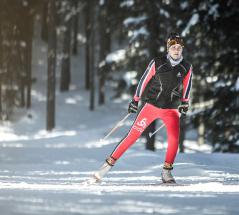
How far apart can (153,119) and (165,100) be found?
33 cm

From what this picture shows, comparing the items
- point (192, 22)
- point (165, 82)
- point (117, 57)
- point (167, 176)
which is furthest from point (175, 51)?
point (117, 57)

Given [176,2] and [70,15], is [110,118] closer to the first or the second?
[70,15]

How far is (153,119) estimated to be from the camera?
8750mm

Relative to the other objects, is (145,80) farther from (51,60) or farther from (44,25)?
(44,25)

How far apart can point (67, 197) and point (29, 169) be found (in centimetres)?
508

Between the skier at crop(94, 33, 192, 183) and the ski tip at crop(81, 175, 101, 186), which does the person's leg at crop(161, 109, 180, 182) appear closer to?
the skier at crop(94, 33, 192, 183)

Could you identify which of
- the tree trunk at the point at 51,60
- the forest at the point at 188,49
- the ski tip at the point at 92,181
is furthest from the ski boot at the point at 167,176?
the tree trunk at the point at 51,60

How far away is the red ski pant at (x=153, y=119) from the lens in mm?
8672

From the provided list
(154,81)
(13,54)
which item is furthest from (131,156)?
(13,54)

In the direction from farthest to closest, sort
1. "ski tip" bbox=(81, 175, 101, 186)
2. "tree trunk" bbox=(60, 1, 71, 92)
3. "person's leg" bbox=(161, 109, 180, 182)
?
"tree trunk" bbox=(60, 1, 71, 92) → "person's leg" bbox=(161, 109, 180, 182) → "ski tip" bbox=(81, 175, 101, 186)

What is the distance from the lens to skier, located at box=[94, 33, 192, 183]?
8688mm

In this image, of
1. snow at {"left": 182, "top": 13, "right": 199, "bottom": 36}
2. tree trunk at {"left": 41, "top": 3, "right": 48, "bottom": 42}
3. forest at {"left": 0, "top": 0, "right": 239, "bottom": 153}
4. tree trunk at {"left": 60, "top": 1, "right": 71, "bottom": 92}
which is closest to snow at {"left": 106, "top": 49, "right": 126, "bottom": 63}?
forest at {"left": 0, "top": 0, "right": 239, "bottom": 153}

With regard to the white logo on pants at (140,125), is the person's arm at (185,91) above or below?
above

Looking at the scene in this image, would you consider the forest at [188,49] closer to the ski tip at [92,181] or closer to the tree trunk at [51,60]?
the tree trunk at [51,60]
